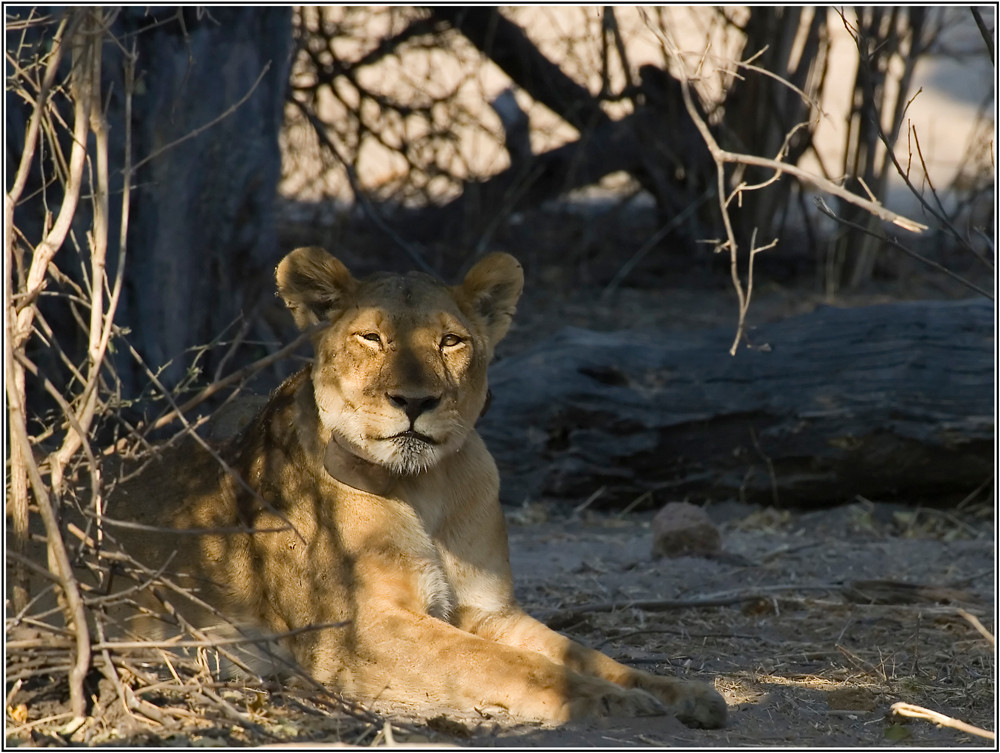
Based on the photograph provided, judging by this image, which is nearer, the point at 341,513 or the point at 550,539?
the point at 341,513

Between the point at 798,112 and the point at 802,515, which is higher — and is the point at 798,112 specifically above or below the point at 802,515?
above

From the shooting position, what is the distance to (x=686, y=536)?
5.72m

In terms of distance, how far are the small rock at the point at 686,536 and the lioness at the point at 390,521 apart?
1.73 meters

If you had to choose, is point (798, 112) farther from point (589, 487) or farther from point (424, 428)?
point (424, 428)

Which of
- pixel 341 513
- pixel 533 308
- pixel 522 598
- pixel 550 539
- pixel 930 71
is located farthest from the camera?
pixel 930 71

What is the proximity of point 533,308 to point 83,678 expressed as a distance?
6.56 meters

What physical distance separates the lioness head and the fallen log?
8.10ft

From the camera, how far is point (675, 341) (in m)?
6.82

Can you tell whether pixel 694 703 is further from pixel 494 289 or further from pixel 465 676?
pixel 494 289

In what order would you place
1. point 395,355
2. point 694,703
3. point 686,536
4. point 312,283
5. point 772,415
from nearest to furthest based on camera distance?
1. point 694,703
2. point 395,355
3. point 312,283
4. point 686,536
5. point 772,415

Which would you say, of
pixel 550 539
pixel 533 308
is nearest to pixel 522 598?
pixel 550 539

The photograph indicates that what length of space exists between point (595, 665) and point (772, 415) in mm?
3008

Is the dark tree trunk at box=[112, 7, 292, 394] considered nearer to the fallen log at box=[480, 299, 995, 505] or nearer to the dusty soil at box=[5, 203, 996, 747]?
the fallen log at box=[480, 299, 995, 505]

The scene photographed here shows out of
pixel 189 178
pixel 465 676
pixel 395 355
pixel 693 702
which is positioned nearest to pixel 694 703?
pixel 693 702
